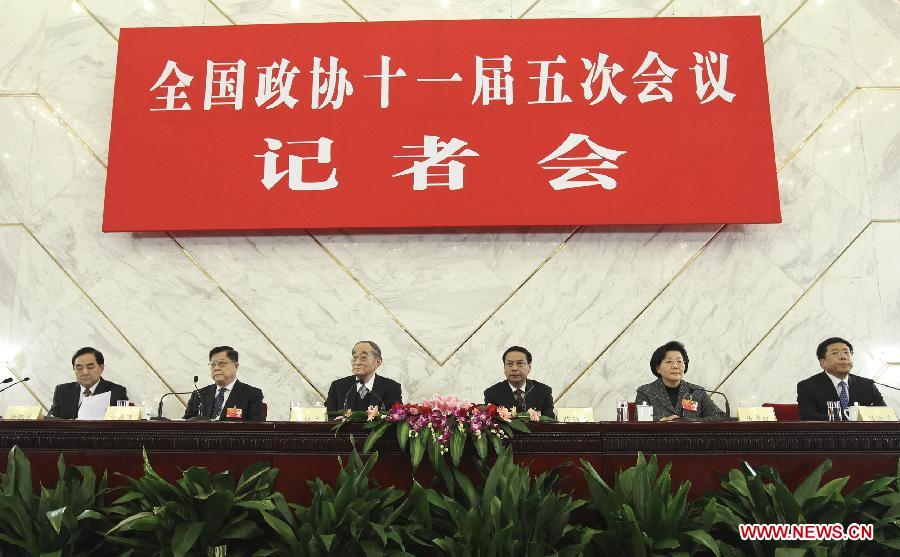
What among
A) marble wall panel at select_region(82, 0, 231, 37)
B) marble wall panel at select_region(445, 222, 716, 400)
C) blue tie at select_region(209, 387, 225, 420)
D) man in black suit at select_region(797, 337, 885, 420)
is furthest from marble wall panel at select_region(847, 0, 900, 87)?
blue tie at select_region(209, 387, 225, 420)

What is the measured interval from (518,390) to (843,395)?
5.56 ft

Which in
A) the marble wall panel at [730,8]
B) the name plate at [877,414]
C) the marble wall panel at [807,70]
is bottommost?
the name plate at [877,414]

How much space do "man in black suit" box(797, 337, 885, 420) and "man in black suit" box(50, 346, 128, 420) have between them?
378 centimetres

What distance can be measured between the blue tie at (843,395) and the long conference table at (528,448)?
1.58 m

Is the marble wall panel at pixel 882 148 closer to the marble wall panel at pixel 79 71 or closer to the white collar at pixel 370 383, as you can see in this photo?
the white collar at pixel 370 383

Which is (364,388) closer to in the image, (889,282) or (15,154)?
(15,154)

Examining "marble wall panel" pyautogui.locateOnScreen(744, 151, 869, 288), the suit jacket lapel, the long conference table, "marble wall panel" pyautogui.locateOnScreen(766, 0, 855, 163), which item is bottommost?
the long conference table

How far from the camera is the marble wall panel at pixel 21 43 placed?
546 cm

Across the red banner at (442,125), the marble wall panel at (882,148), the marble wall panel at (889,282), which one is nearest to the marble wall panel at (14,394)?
the red banner at (442,125)

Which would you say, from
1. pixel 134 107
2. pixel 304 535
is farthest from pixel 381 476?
pixel 134 107

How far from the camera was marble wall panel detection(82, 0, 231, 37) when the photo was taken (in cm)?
552

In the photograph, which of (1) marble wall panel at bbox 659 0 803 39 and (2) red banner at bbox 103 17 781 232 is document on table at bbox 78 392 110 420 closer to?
(2) red banner at bbox 103 17 781 232

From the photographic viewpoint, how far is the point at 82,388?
15.1ft

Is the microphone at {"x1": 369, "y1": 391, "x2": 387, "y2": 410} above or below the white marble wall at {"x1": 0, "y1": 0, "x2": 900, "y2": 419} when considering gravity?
below
